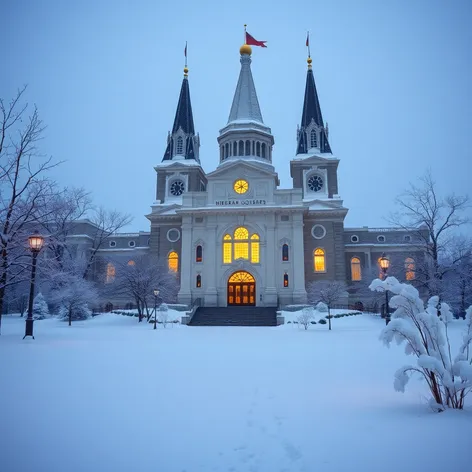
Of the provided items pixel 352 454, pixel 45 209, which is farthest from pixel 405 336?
pixel 45 209

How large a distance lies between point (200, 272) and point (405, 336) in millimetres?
34505

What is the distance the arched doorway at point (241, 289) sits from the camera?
38906 mm

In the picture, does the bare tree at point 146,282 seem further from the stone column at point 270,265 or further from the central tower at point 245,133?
the central tower at point 245,133

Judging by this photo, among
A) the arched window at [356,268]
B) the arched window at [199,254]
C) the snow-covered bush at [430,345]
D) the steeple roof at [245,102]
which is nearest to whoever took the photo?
the snow-covered bush at [430,345]

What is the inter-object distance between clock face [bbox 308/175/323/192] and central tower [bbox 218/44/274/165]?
5.28 m

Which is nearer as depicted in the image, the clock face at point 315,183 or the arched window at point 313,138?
the clock face at point 315,183

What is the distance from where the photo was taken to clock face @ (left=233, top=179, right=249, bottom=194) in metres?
41.2

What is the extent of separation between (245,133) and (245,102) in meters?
5.25

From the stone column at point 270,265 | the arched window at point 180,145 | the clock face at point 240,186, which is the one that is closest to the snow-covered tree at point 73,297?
the stone column at point 270,265

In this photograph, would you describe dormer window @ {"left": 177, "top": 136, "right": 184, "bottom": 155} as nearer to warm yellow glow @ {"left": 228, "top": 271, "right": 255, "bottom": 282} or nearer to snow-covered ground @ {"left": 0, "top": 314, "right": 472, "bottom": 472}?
warm yellow glow @ {"left": 228, "top": 271, "right": 255, "bottom": 282}

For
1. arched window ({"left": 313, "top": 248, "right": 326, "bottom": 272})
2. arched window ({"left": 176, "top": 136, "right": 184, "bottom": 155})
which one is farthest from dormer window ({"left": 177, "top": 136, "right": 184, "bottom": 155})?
arched window ({"left": 313, "top": 248, "right": 326, "bottom": 272})

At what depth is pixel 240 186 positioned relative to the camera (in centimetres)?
4141

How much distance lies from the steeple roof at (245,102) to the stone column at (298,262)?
598 inches

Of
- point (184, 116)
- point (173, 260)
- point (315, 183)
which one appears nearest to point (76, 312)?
point (173, 260)
